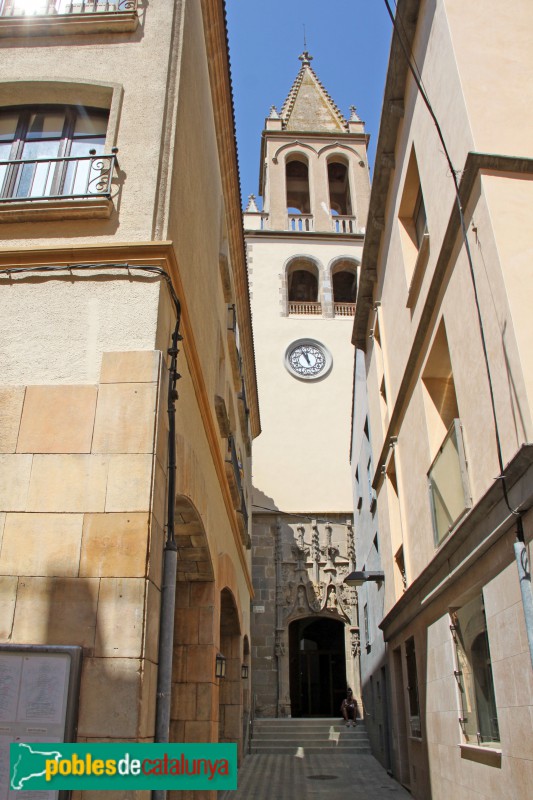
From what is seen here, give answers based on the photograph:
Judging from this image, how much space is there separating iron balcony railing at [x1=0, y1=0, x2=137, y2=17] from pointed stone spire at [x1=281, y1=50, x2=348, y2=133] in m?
24.6

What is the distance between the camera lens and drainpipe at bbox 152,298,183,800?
187 inches

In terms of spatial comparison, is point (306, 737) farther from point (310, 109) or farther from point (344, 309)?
point (310, 109)

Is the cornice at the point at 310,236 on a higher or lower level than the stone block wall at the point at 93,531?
higher

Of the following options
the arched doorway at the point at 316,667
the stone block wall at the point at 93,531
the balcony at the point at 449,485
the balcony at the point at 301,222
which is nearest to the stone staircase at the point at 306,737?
the arched doorway at the point at 316,667

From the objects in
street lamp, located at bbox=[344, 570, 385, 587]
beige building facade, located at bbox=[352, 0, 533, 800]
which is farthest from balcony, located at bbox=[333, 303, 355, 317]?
beige building facade, located at bbox=[352, 0, 533, 800]

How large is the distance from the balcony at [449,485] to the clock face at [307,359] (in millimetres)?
16160

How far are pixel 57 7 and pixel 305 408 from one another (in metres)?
17.6

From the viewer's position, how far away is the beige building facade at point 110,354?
4.61m

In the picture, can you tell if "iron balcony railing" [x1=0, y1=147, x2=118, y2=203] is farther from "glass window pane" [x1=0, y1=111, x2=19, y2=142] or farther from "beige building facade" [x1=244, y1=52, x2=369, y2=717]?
"beige building facade" [x1=244, y1=52, x2=369, y2=717]

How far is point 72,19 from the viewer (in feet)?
23.7

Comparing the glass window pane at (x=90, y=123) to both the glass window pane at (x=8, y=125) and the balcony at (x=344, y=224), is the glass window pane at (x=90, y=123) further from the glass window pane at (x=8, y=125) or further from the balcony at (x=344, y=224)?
the balcony at (x=344, y=224)

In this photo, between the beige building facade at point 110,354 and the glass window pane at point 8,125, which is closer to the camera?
the beige building facade at point 110,354

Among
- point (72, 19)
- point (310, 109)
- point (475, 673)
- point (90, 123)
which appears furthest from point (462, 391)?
point (310, 109)

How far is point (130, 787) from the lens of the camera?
414 cm
